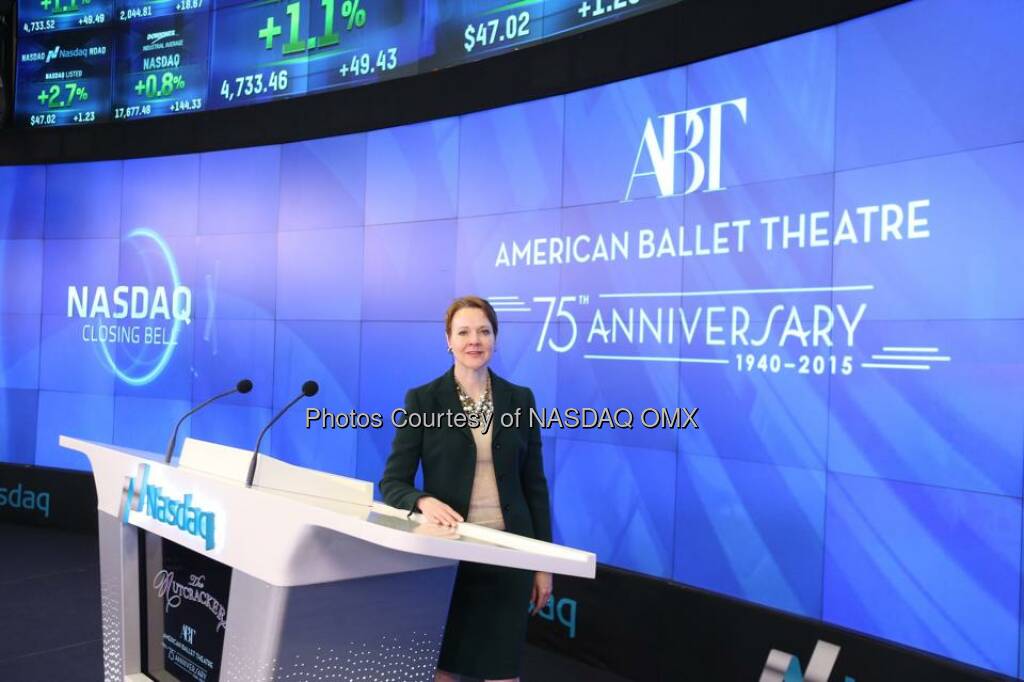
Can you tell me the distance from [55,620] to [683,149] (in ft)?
12.3

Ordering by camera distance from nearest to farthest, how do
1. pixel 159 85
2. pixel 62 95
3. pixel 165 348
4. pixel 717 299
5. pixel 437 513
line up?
pixel 437 513, pixel 717 299, pixel 165 348, pixel 159 85, pixel 62 95

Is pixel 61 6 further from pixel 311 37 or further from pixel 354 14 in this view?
pixel 354 14

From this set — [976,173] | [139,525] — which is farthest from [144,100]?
[976,173]

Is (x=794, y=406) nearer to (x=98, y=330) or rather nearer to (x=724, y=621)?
(x=724, y=621)

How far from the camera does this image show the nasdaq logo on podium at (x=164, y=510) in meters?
2.21

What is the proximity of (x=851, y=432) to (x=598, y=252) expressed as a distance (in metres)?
1.44

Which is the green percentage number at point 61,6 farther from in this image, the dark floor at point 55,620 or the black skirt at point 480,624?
the black skirt at point 480,624

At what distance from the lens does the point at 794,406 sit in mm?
3314

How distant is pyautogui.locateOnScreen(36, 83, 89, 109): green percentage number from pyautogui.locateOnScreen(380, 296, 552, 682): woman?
5.31 metres

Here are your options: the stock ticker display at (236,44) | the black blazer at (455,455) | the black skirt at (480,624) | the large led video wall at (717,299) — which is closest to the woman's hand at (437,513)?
the black blazer at (455,455)

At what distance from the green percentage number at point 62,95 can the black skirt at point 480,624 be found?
5637mm

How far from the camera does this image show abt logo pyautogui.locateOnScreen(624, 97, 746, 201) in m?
Answer: 3.60

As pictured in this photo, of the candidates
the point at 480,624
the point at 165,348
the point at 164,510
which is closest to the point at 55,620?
the point at 165,348

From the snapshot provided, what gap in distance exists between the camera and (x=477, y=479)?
7.71 ft
